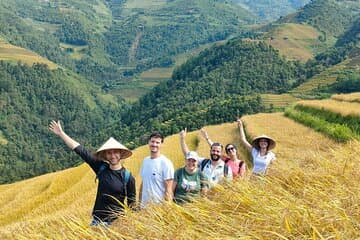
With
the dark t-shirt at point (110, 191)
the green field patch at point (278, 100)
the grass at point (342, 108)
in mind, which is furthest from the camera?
the green field patch at point (278, 100)

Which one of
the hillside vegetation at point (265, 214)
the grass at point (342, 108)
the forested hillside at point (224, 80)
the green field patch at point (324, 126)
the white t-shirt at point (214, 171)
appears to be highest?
the hillside vegetation at point (265, 214)

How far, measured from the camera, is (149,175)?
301 inches

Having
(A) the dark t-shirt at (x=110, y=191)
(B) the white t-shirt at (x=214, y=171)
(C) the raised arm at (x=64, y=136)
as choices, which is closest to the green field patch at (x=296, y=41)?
(B) the white t-shirt at (x=214, y=171)

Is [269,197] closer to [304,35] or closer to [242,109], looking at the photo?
[242,109]

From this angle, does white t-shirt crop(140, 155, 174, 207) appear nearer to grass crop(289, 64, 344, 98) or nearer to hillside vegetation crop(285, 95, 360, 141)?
hillside vegetation crop(285, 95, 360, 141)

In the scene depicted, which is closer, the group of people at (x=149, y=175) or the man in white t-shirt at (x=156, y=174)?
the group of people at (x=149, y=175)

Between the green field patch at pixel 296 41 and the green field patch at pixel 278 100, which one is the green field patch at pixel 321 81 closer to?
the green field patch at pixel 278 100

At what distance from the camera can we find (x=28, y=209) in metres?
25.5

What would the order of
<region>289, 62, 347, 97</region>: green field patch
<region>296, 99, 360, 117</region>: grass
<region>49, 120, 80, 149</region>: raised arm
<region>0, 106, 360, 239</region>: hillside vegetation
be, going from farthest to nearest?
<region>289, 62, 347, 97</region>: green field patch < <region>296, 99, 360, 117</region>: grass < <region>49, 120, 80, 149</region>: raised arm < <region>0, 106, 360, 239</region>: hillside vegetation

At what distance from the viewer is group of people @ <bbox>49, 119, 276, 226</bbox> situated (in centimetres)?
685

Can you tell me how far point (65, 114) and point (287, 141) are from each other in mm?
178633

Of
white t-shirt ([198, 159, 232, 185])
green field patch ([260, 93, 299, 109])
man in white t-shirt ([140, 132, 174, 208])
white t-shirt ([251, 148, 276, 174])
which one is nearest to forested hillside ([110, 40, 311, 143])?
green field patch ([260, 93, 299, 109])

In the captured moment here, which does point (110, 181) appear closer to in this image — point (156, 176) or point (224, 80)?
point (156, 176)

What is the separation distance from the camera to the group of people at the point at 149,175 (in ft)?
22.5
